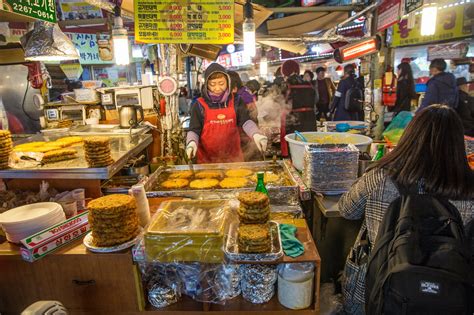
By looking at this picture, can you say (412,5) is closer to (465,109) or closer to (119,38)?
(119,38)

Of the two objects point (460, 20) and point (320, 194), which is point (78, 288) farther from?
point (460, 20)

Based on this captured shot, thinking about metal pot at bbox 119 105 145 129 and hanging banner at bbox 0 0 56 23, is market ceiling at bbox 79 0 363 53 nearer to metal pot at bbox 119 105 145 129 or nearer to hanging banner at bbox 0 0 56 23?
hanging banner at bbox 0 0 56 23

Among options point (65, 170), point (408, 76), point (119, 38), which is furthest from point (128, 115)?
point (408, 76)

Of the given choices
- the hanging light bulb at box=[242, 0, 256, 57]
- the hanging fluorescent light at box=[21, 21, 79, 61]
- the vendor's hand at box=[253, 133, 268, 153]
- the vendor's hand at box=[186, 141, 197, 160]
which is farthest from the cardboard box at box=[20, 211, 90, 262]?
the hanging light bulb at box=[242, 0, 256, 57]

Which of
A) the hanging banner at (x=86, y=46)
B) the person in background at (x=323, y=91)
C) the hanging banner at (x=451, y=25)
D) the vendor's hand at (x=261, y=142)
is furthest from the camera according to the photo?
the hanging banner at (x=86, y=46)

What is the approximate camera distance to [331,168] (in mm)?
2389

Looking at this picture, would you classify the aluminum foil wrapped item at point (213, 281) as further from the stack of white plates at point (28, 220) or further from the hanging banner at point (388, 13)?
the hanging banner at point (388, 13)

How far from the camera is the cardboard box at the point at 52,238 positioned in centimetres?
168

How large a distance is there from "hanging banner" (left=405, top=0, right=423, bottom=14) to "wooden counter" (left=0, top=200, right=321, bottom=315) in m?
2.87

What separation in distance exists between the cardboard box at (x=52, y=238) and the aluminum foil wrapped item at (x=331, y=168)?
5.33 ft

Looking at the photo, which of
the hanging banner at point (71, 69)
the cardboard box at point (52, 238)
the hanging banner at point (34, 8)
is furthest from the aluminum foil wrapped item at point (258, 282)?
the hanging banner at point (71, 69)

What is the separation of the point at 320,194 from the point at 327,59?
1220 centimetres

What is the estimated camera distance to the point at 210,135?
3.75m

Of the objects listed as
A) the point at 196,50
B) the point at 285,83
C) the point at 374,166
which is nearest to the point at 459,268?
the point at 374,166
